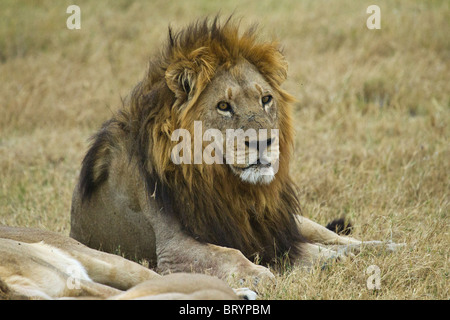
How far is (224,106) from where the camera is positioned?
4707mm

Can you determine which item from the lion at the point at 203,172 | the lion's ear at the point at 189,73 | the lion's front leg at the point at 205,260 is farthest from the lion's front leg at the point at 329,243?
the lion's ear at the point at 189,73

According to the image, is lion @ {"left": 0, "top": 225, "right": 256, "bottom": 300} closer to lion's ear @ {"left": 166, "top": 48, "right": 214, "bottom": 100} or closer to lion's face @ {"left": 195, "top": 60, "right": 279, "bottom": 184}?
lion's face @ {"left": 195, "top": 60, "right": 279, "bottom": 184}

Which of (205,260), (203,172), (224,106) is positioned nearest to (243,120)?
(224,106)

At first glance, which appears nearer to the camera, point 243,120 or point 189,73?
point 243,120

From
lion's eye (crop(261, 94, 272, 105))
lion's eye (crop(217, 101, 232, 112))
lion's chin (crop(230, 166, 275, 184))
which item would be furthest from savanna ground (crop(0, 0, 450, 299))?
lion's eye (crop(217, 101, 232, 112))

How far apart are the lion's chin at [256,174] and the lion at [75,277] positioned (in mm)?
839

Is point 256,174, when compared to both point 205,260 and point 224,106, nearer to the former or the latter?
point 224,106

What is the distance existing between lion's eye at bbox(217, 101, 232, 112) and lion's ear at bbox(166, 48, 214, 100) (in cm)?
16

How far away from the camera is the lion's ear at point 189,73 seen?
4.73 metres

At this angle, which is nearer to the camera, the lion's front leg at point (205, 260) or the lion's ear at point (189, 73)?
the lion's front leg at point (205, 260)

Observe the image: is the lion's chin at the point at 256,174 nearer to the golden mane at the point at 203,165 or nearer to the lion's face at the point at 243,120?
the lion's face at the point at 243,120

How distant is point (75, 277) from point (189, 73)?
1504mm
